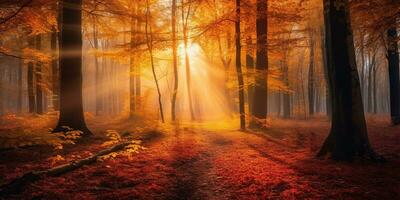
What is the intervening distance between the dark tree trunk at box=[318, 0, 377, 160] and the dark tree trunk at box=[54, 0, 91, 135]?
895 cm

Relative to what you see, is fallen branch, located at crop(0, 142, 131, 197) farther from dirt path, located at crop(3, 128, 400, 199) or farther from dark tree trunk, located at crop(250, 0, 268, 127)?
dark tree trunk, located at crop(250, 0, 268, 127)

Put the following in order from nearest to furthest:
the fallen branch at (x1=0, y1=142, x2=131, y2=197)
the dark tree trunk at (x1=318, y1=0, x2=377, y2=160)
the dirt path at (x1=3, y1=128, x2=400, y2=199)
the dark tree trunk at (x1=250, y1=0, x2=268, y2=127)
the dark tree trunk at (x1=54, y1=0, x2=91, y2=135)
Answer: the fallen branch at (x1=0, y1=142, x2=131, y2=197) → the dirt path at (x1=3, y1=128, x2=400, y2=199) → the dark tree trunk at (x1=318, y1=0, x2=377, y2=160) → the dark tree trunk at (x1=54, y1=0, x2=91, y2=135) → the dark tree trunk at (x1=250, y1=0, x2=268, y2=127)

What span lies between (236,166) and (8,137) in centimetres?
643

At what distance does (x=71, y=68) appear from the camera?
11.3 meters

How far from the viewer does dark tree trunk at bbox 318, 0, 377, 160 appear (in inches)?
306

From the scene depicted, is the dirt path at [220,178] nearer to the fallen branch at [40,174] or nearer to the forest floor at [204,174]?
the forest floor at [204,174]

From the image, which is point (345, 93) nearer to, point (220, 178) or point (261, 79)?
point (220, 178)

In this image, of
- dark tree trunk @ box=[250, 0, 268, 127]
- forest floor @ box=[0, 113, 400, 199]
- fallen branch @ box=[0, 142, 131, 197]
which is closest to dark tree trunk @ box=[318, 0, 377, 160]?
forest floor @ box=[0, 113, 400, 199]

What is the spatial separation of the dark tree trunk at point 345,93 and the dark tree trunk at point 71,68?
895 centimetres

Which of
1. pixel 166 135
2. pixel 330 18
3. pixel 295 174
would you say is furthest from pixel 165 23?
pixel 295 174

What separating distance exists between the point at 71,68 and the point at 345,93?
32.7 feet

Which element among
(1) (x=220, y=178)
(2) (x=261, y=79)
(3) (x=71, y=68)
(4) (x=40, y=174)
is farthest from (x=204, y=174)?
(2) (x=261, y=79)

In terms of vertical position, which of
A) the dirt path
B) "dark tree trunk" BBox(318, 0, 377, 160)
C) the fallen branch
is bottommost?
the dirt path

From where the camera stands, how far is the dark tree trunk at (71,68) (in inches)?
432
